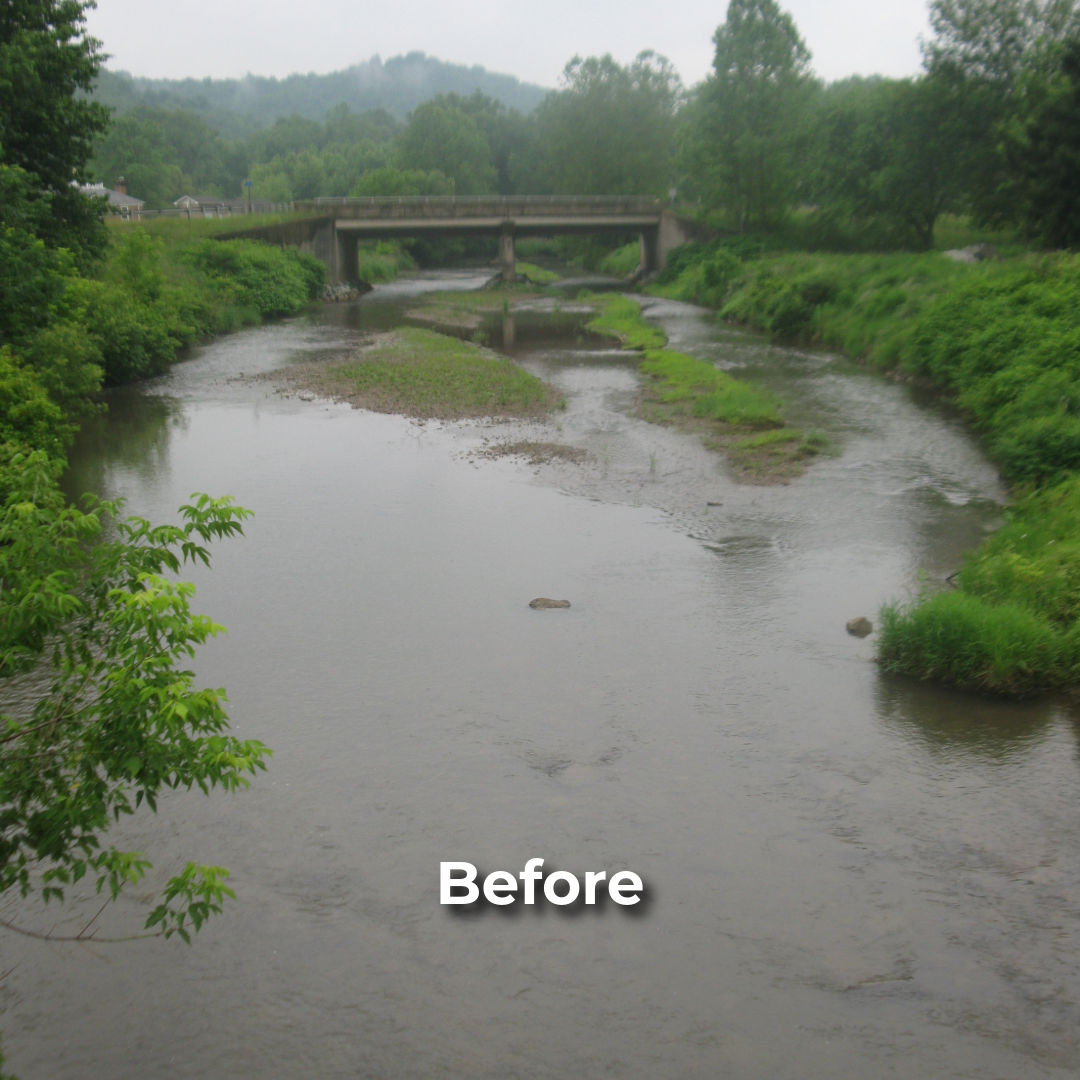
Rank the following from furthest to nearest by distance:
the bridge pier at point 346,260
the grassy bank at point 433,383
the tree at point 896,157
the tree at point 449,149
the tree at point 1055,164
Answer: the tree at point 449,149, the bridge pier at point 346,260, the tree at point 896,157, the tree at point 1055,164, the grassy bank at point 433,383

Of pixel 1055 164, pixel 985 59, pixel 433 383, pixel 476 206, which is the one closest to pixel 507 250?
pixel 476 206

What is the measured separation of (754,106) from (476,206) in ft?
59.9

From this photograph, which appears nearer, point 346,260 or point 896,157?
point 896,157

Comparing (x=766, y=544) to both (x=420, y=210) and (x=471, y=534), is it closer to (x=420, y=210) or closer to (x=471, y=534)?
(x=471, y=534)

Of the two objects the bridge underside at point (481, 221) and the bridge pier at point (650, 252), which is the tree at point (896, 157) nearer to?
the bridge underside at point (481, 221)

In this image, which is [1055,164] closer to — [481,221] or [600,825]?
[600,825]

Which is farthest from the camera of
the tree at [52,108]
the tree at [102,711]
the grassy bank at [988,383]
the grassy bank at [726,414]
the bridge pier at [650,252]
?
the bridge pier at [650,252]

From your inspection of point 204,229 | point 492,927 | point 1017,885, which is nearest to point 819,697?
point 1017,885

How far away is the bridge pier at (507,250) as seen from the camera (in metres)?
64.9

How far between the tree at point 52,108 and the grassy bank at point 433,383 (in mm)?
8515

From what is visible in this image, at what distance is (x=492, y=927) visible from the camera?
326 inches

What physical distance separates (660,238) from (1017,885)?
63.7m

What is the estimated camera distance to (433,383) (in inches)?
1185

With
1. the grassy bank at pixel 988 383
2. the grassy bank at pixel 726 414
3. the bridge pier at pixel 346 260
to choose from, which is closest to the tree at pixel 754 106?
the grassy bank at pixel 988 383
